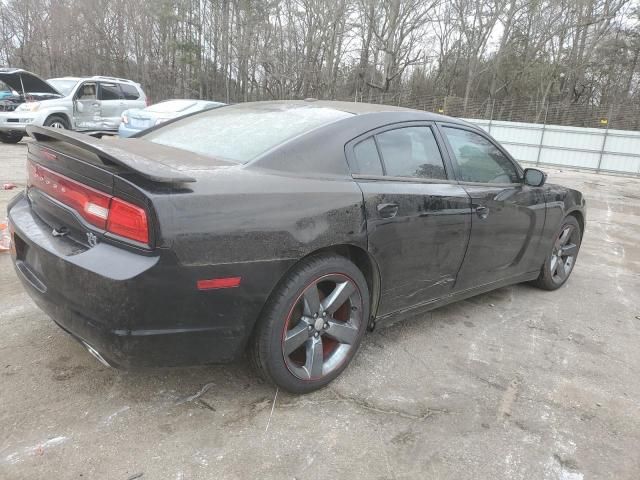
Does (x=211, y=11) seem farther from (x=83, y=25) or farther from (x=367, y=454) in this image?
(x=367, y=454)

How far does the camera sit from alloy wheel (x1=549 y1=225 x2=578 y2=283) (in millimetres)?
4504

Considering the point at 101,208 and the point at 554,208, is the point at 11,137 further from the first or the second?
the point at 554,208

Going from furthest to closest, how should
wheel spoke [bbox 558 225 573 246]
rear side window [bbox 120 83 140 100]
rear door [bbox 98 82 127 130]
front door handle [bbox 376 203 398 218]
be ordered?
rear side window [bbox 120 83 140 100], rear door [bbox 98 82 127 130], wheel spoke [bbox 558 225 573 246], front door handle [bbox 376 203 398 218]

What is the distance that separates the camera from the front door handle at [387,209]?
2654mm

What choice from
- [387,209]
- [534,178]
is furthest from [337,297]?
[534,178]

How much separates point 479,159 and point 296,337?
1961 mm

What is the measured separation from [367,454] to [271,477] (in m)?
0.44

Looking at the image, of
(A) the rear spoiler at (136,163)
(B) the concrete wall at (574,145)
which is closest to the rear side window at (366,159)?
(A) the rear spoiler at (136,163)

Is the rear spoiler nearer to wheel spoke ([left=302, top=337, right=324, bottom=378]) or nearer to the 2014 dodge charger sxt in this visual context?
the 2014 dodge charger sxt

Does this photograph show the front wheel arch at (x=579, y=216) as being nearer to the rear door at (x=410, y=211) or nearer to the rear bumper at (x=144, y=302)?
the rear door at (x=410, y=211)

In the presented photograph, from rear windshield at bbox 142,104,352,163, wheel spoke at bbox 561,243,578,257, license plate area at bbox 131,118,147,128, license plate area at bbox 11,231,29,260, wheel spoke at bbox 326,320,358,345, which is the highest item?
rear windshield at bbox 142,104,352,163

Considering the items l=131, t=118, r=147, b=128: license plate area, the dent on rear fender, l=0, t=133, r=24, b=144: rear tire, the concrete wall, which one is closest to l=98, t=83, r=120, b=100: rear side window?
l=0, t=133, r=24, b=144: rear tire

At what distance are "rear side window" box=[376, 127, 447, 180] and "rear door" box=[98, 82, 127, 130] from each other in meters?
11.5

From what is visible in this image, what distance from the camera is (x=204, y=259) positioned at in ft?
6.64
